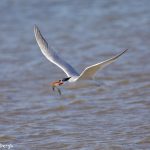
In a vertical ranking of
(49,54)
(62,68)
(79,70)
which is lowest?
(62,68)

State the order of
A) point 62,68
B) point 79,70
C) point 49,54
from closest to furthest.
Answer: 1. point 62,68
2. point 49,54
3. point 79,70

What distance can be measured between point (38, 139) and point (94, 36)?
5.48 metres

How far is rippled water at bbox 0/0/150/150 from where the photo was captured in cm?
767

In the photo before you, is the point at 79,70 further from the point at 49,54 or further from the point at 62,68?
the point at 62,68

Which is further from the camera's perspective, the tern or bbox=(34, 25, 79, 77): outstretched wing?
bbox=(34, 25, 79, 77): outstretched wing

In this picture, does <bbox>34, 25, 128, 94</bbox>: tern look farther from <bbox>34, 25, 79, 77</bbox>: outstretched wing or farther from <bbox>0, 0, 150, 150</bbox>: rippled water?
<bbox>0, 0, 150, 150</bbox>: rippled water

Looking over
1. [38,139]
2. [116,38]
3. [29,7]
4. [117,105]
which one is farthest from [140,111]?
[29,7]

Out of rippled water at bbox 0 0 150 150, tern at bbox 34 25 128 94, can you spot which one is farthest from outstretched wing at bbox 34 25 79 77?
rippled water at bbox 0 0 150 150

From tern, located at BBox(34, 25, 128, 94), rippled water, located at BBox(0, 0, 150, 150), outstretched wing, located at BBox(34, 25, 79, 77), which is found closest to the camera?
tern, located at BBox(34, 25, 128, 94)

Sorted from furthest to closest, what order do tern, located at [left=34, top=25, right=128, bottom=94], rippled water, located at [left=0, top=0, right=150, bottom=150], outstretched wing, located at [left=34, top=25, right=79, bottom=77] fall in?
outstretched wing, located at [left=34, top=25, right=79, bottom=77]
rippled water, located at [left=0, top=0, right=150, bottom=150]
tern, located at [left=34, top=25, right=128, bottom=94]

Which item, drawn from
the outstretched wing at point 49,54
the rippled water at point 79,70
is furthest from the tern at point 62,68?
the rippled water at point 79,70

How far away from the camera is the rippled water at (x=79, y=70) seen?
25.2 ft

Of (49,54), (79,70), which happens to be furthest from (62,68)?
(79,70)

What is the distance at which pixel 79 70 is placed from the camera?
34.4 feet
